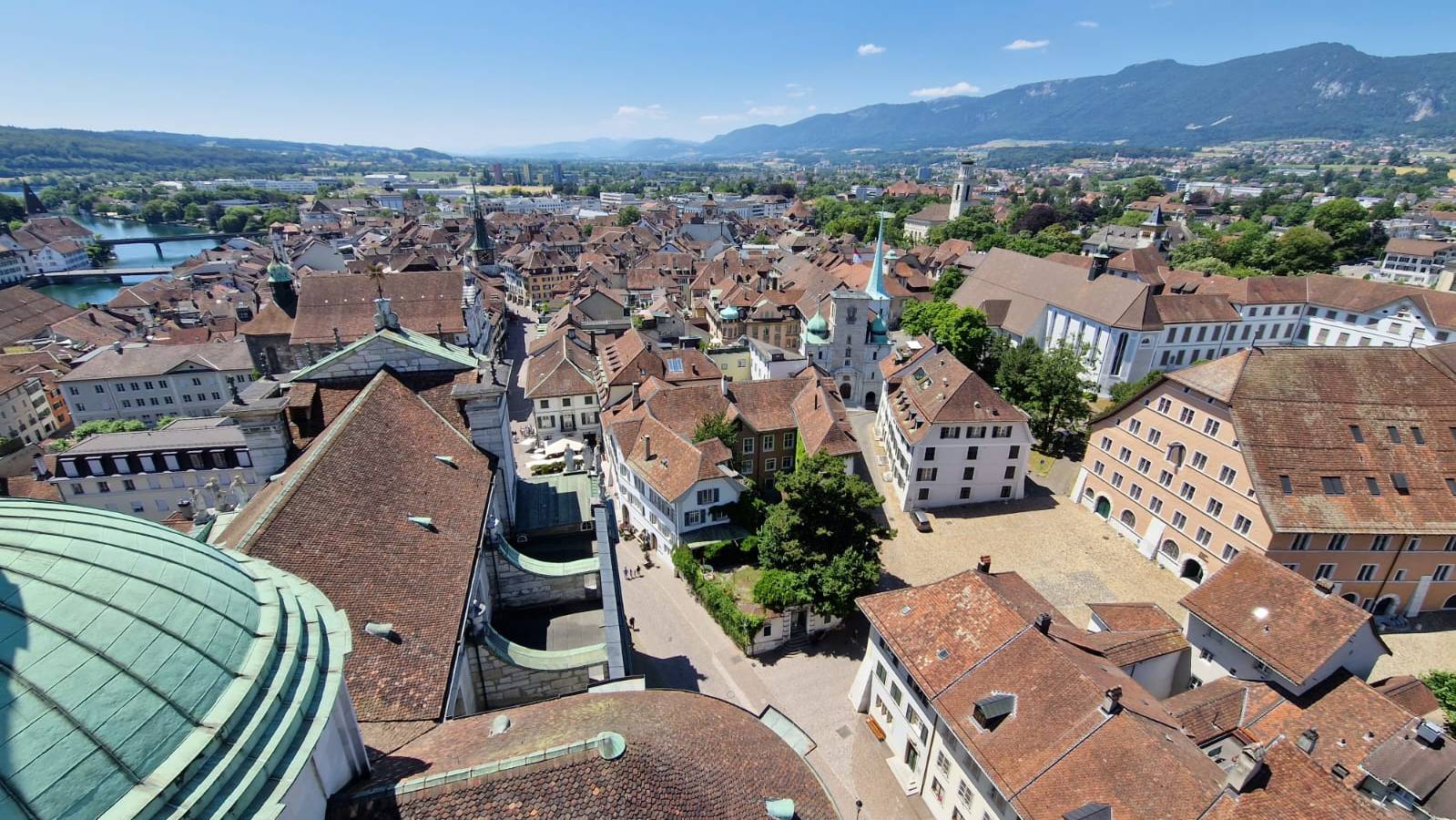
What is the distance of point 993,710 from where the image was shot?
19984 millimetres

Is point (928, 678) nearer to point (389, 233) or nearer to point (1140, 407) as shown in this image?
point (1140, 407)

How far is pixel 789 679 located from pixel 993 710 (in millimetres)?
11491

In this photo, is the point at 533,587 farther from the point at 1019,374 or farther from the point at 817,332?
the point at 1019,374

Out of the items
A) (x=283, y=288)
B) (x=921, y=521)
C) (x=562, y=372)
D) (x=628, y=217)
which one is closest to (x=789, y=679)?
(x=921, y=521)

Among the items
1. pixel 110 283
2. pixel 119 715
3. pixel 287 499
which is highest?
pixel 119 715

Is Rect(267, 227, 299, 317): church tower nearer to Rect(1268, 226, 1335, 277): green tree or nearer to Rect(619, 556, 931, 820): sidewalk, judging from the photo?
Rect(619, 556, 931, 820): sidewalk

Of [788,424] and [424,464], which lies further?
[788,424]

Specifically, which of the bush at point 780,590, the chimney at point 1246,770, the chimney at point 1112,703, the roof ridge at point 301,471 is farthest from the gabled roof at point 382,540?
the chimney at point 1246,770

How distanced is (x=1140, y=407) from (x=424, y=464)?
40.0 meters

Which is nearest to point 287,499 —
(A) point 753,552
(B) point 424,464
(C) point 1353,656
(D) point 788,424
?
(B) point 424,464

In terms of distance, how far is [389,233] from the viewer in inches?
6393

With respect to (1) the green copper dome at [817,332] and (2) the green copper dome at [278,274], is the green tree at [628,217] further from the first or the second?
(2) the green copper dome at [278,274]

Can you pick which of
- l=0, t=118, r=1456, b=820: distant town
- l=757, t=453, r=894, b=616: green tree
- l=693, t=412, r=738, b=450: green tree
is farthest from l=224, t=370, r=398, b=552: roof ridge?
l=693, t=412, r=738, b=450: green tree

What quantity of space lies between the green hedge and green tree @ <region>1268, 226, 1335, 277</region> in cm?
11183
